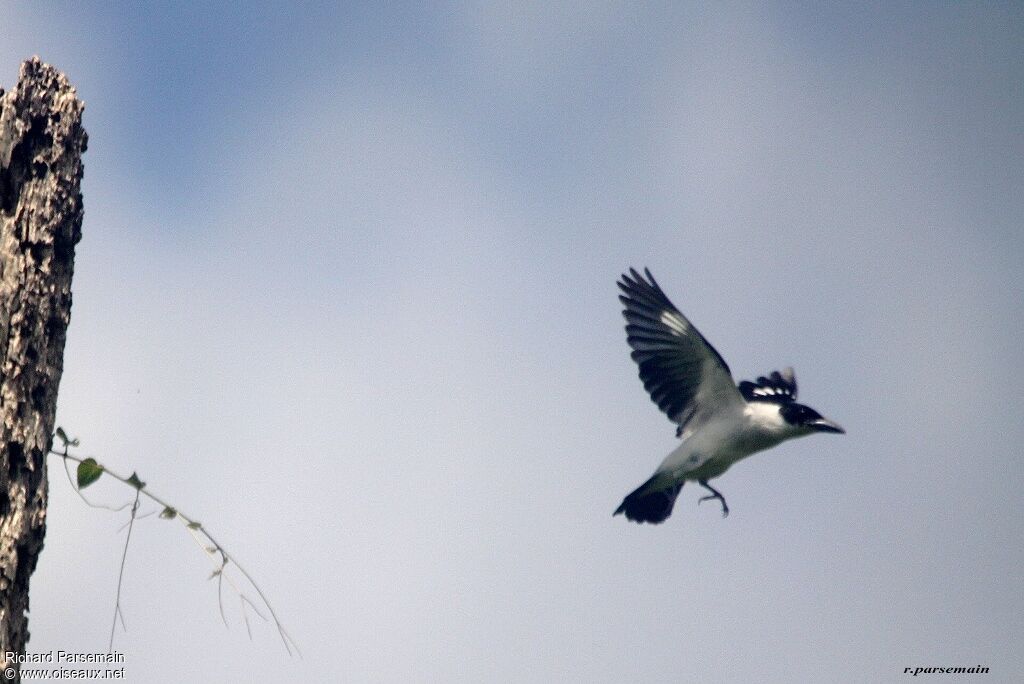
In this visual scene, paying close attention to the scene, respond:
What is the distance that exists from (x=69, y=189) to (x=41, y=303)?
0.53m

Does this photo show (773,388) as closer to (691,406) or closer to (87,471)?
(691,406)

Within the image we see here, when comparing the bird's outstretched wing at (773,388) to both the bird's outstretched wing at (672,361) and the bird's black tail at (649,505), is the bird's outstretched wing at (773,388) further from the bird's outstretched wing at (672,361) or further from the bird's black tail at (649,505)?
the bird's black tail at (649,505)

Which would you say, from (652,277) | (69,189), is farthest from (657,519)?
(69,189)

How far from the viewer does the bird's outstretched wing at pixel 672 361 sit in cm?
875

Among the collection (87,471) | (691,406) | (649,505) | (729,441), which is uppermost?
(691,406)

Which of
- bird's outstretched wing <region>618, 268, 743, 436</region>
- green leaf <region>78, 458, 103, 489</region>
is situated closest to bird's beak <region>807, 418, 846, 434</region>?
bird's outstretched wing <region>618, 268, 743, 436</region>

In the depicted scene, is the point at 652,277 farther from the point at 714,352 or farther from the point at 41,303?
the point at 41,303

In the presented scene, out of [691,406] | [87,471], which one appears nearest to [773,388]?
[691,406]

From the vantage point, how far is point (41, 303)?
4.08m

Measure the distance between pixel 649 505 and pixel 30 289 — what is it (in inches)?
239

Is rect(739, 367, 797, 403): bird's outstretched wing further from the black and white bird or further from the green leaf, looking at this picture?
the green leaf

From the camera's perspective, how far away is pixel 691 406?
9070 mm

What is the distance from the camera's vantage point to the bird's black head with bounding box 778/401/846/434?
27.7 ft

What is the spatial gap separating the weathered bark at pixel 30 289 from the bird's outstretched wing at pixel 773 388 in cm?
607
